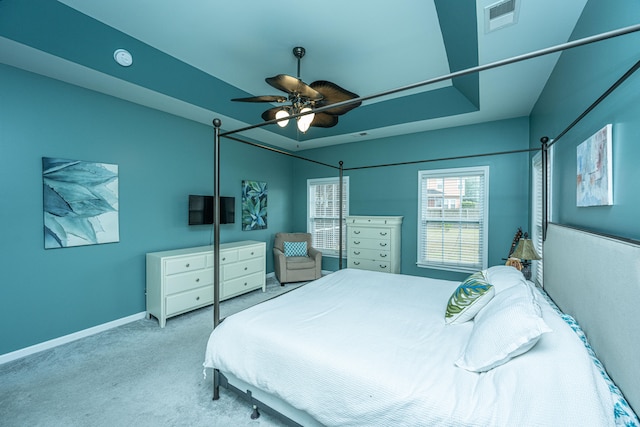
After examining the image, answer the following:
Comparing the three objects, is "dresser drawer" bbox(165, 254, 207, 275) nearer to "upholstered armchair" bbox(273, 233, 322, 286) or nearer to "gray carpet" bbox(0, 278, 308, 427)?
"gray carpet" bbox(0, 278, 308, 427)

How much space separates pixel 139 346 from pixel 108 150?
7.11 ft

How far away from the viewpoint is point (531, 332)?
3.79ft

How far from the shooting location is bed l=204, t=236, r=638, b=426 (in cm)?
100

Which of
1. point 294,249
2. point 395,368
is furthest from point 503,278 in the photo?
point 294,249

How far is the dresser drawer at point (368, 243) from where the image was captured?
431 cm

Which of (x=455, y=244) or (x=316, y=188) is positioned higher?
(x=316, y=188)

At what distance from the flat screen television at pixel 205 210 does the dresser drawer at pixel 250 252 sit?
0.56 metres

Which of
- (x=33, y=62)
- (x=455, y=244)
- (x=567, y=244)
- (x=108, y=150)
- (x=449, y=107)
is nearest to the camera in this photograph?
(x=567, y=244)

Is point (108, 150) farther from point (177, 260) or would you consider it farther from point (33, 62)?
point (177, 260)

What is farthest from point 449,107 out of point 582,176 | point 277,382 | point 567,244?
point 277,382

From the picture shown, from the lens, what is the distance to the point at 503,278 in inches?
78.0

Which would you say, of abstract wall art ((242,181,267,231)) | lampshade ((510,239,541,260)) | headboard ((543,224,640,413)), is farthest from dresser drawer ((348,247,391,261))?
headboard ((543,224,640,413))

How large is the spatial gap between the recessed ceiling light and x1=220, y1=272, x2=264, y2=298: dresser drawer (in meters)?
2.78

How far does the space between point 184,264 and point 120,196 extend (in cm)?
108
